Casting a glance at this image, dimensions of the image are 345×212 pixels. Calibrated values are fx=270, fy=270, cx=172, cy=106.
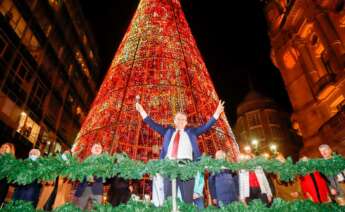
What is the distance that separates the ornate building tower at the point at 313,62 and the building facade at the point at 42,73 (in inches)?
863

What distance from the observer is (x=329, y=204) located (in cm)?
404

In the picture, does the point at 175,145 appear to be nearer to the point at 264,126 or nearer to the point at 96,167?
the point at 96,167

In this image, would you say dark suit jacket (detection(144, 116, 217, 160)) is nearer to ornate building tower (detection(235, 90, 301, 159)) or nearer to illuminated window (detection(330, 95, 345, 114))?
illuminated window (detection(330, 95, 345, 114))

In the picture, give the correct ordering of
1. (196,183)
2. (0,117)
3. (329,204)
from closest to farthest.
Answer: (329,204), (196,183), (0,117)

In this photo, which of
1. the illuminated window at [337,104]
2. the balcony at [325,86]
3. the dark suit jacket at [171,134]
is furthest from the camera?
the balcony at [325,86]

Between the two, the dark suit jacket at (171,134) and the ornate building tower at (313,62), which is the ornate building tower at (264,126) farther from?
the dark suit jacket at (171,134)

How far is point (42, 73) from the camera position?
2400 cm

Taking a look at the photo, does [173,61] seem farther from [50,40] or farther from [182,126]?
[50,40]

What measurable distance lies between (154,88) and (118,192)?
430 cm

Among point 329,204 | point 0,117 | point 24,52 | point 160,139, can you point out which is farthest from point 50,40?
point 329,204

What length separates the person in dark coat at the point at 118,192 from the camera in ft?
19.6

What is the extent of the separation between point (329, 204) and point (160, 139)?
28.1ft

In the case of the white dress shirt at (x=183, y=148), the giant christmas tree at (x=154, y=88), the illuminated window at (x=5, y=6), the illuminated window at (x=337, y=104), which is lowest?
the white dress shirt at (x=183, y=148)

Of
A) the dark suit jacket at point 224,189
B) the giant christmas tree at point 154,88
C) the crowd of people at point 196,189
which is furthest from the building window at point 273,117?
the dark suit jacket at point 224,189
